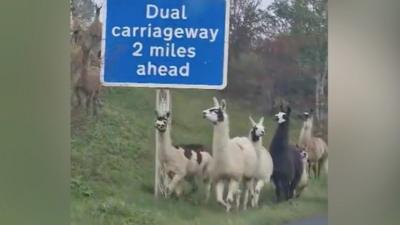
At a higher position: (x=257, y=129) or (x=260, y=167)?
(x=257, y=129)

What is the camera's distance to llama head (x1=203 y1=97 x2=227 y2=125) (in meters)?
2.03

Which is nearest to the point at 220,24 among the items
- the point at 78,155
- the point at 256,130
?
the point at 256,130

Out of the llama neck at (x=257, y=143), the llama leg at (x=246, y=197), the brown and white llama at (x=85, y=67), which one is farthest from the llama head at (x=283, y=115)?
the brown and white llama at (x=85, y=67)

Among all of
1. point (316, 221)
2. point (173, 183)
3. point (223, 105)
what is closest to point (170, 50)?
point (223, 105)

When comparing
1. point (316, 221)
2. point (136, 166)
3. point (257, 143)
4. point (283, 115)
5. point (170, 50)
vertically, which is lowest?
point (316, 221)

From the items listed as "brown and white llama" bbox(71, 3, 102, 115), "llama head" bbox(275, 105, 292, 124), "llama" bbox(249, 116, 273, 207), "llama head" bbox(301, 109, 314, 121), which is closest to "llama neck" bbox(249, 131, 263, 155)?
"llama" bbox(249, 116, 273, 207)

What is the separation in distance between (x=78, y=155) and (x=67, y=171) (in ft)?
0.30

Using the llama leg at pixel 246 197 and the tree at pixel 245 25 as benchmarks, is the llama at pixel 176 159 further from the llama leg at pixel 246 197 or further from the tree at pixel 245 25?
the tree at pixel 245 25

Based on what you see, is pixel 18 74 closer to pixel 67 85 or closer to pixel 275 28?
pixel 67 85

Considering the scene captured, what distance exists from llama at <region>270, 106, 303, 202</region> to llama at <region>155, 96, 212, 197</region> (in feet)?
1.04

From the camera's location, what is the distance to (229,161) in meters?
2.05

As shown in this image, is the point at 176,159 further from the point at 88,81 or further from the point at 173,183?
the point at 88,81

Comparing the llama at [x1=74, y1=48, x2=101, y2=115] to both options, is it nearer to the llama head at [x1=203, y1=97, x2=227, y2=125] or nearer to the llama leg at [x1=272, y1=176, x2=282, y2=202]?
the llama head at [x1=203, y1=97, x2=227, y2=125]

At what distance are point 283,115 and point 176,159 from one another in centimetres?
54
